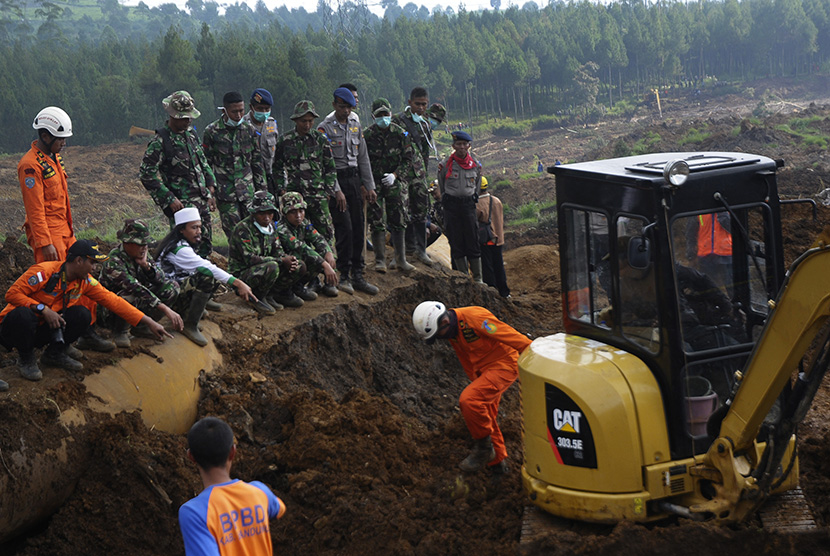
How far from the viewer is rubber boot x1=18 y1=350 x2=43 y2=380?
5.97m

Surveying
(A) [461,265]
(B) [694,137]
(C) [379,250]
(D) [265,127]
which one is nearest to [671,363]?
(C) [379,250]

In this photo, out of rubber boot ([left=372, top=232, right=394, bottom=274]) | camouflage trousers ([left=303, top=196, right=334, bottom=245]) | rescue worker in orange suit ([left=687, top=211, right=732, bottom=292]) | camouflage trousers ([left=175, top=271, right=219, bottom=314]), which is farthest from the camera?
rubber boot ([left=372, top=232, right=394, bottom=274])

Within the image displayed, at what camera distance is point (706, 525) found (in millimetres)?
4328

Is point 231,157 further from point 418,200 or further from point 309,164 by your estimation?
point 418,200

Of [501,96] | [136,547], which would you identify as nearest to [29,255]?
[136,547]

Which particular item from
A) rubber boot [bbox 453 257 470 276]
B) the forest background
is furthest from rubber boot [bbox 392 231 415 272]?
the forest background

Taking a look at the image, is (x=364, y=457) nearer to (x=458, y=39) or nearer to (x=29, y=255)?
(x=29, y=255)

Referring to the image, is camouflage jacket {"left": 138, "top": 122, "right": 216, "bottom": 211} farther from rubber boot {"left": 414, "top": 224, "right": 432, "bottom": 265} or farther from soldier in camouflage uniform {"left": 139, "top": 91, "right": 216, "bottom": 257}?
rubber boot {"left": 414, "top": 224, "right": 432, "bottom": 265}

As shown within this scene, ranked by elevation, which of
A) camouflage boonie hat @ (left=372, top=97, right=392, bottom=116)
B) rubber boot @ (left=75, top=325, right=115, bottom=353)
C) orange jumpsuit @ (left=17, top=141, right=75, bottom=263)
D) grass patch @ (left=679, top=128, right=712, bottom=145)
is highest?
camouflage boonie hat @ (left=372, top=97, right=392, bottom=116)

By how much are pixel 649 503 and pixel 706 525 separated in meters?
0.39

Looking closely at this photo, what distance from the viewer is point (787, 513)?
4.64 meters

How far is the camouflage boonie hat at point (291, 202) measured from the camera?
8695mm

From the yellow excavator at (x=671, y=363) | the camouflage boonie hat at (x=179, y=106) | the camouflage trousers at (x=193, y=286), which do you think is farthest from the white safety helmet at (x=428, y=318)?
the camouflage boonie hat at (x=179, y=106)

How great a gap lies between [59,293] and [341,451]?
8.52 feet
